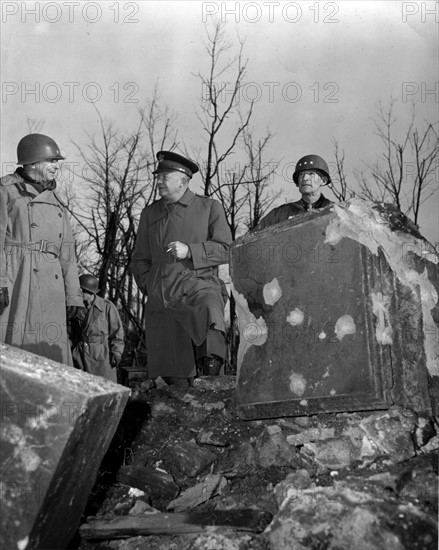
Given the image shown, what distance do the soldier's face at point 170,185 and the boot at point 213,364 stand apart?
52.5 inches

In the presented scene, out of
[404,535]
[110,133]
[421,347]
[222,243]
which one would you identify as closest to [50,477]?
[404,535]

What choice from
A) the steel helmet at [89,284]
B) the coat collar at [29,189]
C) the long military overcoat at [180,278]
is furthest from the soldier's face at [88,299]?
the coat collar at [29,189]

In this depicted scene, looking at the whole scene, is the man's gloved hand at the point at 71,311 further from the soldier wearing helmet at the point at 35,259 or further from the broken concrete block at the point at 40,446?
the broken concrete block at the point at 40,446

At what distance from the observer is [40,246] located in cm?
450

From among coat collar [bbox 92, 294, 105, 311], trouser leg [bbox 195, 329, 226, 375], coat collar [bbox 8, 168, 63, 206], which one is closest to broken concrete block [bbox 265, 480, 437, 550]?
trouser leg [bbox 195, 329, 226, 375]

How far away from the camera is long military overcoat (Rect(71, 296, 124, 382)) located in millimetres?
6348

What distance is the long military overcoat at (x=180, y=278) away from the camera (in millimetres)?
4883

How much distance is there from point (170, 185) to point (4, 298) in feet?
5.38

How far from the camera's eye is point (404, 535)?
2500mm

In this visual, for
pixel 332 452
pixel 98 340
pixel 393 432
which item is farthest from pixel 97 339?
pixel 393 432

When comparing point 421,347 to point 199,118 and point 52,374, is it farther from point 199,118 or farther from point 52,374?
point 199,118

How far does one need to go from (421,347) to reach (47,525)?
2098mm

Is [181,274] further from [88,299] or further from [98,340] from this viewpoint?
[88,299]

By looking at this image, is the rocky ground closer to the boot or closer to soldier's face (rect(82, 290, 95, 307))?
the boot
